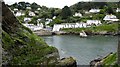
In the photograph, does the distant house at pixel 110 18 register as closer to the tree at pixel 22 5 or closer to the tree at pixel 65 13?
the tree at pixel 65 13

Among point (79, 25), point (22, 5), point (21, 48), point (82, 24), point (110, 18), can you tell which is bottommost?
point (79, 25)

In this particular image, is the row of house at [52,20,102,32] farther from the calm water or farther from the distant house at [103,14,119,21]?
the calm water

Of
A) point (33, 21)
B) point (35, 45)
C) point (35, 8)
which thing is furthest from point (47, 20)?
point (35, 45)

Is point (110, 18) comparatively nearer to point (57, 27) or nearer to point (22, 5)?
point (57, 27)

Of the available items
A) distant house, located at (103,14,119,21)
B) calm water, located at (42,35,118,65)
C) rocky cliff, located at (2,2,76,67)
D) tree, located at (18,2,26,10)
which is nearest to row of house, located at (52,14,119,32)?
distant house, located at (103,14,119,21)

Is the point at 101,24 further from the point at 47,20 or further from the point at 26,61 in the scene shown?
the point at 26,61

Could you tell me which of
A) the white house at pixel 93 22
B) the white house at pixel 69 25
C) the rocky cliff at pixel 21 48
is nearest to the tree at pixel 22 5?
the white house at pixel 69 25

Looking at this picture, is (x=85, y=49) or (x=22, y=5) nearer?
(x=85, y=49)

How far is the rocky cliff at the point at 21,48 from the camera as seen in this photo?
18438 millimetres

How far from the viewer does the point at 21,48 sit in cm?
1969

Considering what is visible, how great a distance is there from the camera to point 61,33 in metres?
79.0

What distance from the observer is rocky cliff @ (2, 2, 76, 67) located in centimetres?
1844

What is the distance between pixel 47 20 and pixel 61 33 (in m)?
15.5

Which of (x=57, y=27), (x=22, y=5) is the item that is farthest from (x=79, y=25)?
(x=22, y=5)
